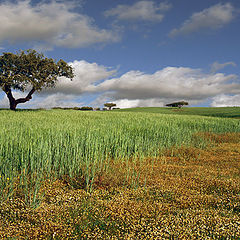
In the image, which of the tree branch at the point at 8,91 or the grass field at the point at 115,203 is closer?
the grass field at the point at 115,203

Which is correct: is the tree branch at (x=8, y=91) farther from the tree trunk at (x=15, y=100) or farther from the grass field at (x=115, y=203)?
the grass field at (x=115, y=203)

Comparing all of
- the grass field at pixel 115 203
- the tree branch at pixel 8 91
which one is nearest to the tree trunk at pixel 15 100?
the tree branch at pixel 8 91

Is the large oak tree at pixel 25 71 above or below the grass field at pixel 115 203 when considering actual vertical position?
above

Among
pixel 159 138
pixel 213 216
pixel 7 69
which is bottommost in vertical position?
pixel 213 216

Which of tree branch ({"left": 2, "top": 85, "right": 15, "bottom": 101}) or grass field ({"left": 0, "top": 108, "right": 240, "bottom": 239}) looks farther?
tree branch ({"left": 2, "top": 85, "right": 15, "bottom": 101})

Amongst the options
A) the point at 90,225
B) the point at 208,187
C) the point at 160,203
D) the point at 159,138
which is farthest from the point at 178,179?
the point at 159,138

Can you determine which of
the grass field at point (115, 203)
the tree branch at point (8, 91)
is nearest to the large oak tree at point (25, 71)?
the tree branch at point (8, 91)

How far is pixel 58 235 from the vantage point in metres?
3.01

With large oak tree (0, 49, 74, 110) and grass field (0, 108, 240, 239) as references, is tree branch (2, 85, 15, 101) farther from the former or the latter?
grass field (0, 108, 240, 239)

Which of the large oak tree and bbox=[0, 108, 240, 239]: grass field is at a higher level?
the large oak tree

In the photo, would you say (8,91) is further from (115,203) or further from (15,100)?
(115,203)

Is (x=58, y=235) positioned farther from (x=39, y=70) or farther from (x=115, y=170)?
(x=39, y=70)

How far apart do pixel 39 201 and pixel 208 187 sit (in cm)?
394

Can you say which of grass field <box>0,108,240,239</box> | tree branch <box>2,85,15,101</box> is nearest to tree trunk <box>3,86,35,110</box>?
tree branch <box>2,85,15,101</box>
